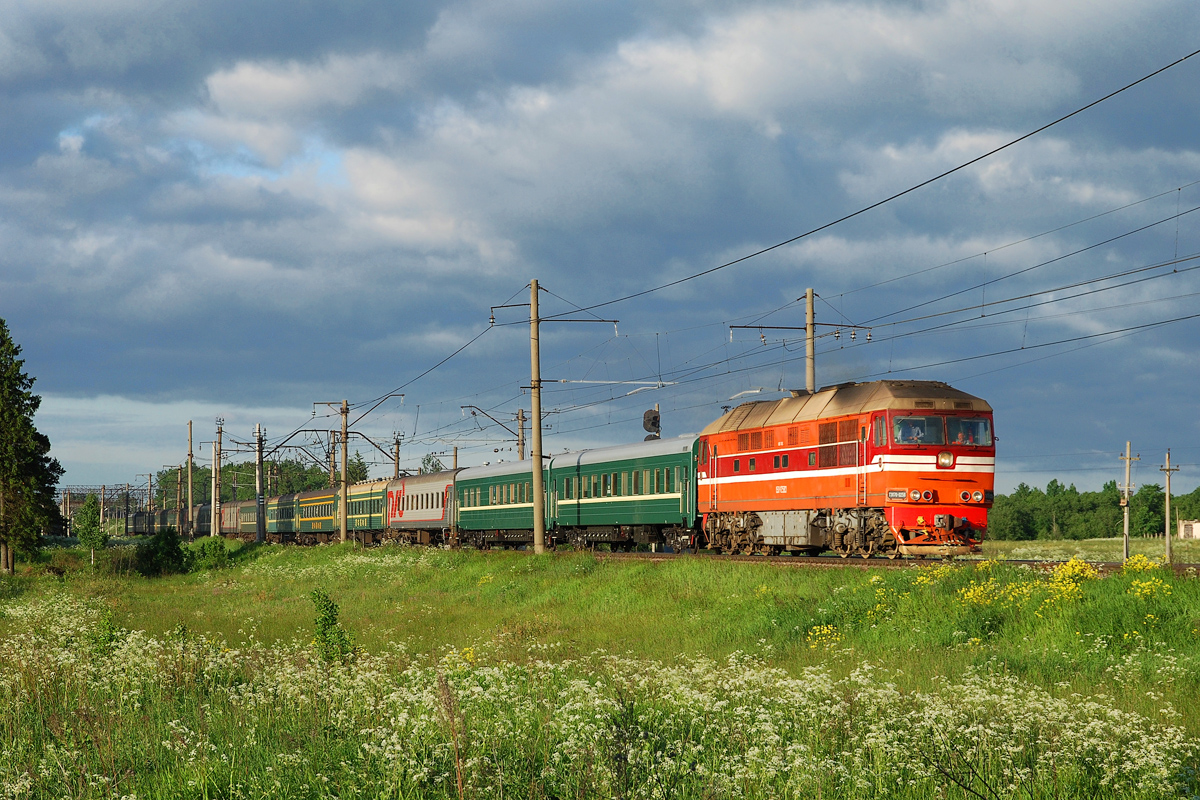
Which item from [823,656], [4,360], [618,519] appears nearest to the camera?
[823,656]

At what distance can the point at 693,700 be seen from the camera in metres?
9.96

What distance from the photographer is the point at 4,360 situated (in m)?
51.0

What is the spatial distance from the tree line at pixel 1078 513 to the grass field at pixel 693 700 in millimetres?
146341

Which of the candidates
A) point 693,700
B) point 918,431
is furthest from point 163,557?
point 693,700

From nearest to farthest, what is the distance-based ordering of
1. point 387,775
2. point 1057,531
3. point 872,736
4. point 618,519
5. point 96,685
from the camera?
point 387,775 < point 872,736 < point 96,685 < point 618,519 < point 1057,531

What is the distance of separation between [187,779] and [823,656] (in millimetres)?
11552

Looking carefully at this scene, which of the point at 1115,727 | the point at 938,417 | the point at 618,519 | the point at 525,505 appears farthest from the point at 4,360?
the point at 1115,727

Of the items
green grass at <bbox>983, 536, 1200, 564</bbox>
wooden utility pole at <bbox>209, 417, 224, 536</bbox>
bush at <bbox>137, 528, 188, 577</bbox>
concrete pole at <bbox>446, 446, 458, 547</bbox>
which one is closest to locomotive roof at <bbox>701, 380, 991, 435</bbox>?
green grass at <bbox>983, 536, 1200, 564</bbox>

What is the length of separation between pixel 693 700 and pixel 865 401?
60.9 ft

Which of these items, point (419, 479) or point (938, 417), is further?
point (419, 479)

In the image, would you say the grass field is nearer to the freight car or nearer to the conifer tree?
the freight car

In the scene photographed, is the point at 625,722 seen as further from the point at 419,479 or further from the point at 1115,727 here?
the point at 419,479

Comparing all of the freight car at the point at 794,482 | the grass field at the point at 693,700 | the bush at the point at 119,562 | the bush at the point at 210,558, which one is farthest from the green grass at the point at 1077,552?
the bush at the point at 119,562

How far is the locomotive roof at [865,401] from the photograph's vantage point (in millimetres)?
26516
